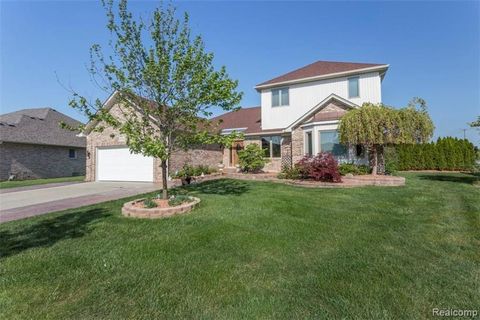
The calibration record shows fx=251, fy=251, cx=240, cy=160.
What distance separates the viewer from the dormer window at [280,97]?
18961 millimetres

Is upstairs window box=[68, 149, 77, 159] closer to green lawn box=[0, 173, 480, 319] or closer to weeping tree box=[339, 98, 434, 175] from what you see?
green lawn box=[0, 173, 480, 319]

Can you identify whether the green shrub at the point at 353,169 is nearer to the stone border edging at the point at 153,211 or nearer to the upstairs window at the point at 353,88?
the upstairs window at the point at 353,88

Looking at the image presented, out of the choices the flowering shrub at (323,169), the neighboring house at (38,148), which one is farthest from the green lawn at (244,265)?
the neighboring house at (38,148)

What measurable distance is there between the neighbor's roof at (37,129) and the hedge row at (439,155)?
87.4 feet

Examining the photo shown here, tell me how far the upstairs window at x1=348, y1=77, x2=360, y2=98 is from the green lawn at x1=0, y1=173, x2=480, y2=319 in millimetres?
11309

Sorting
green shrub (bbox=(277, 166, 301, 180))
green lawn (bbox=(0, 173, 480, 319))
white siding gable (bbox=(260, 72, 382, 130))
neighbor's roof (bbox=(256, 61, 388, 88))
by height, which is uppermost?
neighbor's roof (bbox=(256, 61, 388, 88))

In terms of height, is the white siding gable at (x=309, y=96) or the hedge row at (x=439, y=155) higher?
the white siding gable at (x=309, y=96)

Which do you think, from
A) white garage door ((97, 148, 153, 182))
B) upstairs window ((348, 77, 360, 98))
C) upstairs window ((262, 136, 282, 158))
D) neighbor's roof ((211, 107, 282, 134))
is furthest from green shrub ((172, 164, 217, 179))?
upstairs window ((348, 77, 360, 98))

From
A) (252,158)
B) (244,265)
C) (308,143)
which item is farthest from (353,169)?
(244,265)

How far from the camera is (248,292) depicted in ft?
10.4

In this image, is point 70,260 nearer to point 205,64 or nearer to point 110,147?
point 205,64

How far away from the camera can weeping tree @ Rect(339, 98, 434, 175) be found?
12422 mm

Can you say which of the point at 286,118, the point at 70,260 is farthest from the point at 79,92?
the point at 286,118

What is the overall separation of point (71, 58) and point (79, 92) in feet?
11.1
